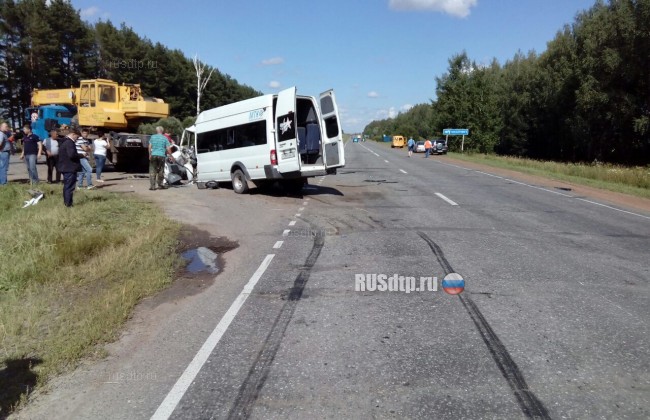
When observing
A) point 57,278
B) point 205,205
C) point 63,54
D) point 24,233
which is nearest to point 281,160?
point 205,205

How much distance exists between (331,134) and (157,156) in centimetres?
530

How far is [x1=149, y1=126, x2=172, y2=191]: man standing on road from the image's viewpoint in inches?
559

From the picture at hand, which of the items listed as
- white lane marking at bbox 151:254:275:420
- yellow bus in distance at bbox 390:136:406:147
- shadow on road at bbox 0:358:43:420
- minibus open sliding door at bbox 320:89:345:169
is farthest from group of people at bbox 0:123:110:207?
yellow bus in distance at bbox 390:136:406:147

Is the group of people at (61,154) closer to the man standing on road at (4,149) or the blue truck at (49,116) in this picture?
the man standing on road at (4,149)

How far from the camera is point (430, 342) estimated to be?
14.1 feet

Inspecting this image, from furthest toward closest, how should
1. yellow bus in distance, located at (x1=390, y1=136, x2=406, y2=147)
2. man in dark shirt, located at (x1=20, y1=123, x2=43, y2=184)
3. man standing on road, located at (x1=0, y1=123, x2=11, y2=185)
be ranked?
1. yellow bus in distance, located at (x1=390, y1=136, x2=406, y2=147)
2. man in dark shirt, located at (x1=20, y1=123, x2=43, y2=184)
3. man standing on road, located at (x1=0, y1=123, x2=11, y2=185)

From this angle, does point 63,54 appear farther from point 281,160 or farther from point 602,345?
point 602,345

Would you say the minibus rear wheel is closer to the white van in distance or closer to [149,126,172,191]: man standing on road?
the white van in distance

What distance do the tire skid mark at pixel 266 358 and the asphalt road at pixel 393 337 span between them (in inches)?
0.6

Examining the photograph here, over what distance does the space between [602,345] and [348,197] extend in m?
10.5

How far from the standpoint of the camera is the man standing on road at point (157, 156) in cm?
1420

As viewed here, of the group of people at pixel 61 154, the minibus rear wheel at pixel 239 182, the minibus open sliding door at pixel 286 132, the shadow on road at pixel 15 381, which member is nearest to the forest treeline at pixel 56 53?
the group of people at pixel 61 154


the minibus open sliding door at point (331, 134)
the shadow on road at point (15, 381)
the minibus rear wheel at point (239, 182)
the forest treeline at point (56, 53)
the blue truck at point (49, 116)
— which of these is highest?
the forest treeline at point (56, 53)

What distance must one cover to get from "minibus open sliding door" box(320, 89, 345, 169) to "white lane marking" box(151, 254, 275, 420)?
8323 millimetres
